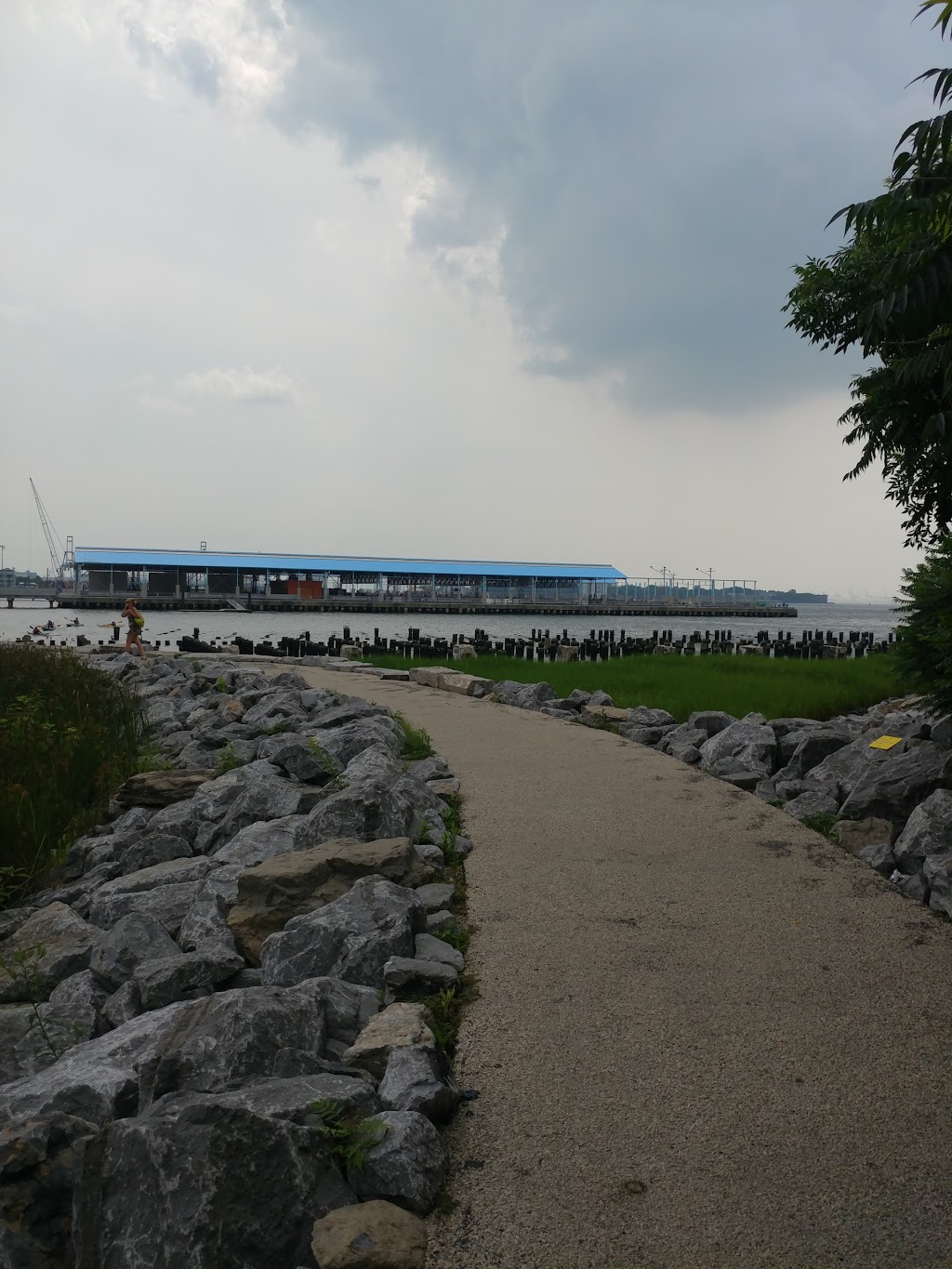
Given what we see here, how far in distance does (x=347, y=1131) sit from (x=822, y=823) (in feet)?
15.6

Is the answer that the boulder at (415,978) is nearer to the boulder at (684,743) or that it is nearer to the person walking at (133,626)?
the boulder at (684,743)

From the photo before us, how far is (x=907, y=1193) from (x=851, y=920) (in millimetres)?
2052

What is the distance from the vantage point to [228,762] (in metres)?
7.89

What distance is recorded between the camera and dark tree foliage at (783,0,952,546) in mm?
3855

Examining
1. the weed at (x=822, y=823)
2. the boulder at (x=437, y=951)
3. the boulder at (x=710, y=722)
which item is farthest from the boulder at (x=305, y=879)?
the boulder at (x=710, y=722)

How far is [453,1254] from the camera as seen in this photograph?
2.23 m

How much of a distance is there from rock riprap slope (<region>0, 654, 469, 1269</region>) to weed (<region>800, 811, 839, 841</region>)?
2.64 metres

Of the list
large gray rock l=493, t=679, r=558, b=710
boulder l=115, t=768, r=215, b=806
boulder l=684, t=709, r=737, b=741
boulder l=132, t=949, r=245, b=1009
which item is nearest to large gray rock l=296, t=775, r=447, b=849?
boulder l=132, t=949, r=245, b=1009

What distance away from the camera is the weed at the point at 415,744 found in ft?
26.5

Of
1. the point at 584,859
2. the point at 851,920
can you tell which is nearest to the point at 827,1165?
the point at 851,920

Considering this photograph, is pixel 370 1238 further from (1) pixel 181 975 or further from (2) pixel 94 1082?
(1) pixel 181 975

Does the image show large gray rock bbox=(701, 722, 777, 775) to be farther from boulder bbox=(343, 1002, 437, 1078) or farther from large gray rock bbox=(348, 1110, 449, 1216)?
large gray rock bbox=(348, 1110, 449, 1216)

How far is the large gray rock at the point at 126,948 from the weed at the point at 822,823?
170 inches

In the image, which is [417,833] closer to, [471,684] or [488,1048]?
[488,1048]
